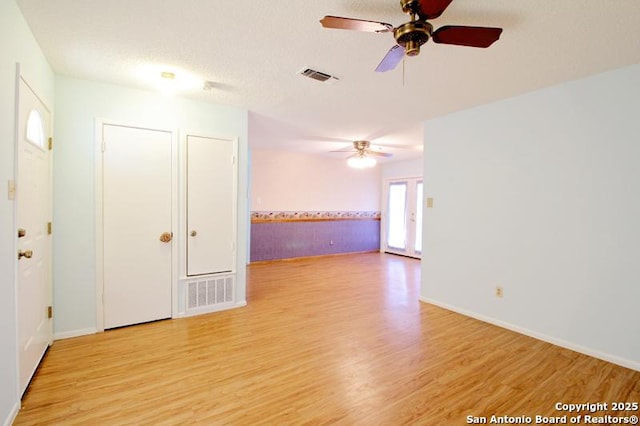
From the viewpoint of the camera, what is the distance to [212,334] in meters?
2.90

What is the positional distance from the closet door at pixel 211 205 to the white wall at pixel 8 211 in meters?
1.58

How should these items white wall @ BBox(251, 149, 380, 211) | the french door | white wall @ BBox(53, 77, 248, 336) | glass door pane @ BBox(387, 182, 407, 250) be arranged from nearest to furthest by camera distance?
white wall @ BBox(53, 77, 248, 336), white wall @ BBox(251, 149, 380, 211), the french door, glass door pane @ BBox(387, 182, 407, 250)

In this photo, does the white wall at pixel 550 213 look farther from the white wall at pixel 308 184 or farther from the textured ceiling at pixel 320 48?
the white wall at pixel 308 184

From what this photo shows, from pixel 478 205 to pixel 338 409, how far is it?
2.64 meters

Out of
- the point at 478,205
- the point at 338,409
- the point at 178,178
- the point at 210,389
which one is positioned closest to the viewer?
the point at 338,409

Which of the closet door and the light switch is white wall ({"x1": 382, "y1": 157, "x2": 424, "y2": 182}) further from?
the light switch

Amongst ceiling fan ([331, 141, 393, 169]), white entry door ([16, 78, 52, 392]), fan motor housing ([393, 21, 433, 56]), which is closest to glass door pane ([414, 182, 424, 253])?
ceiling fan ([331, 141, 393, 169])

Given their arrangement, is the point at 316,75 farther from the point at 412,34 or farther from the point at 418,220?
the point at 418,220

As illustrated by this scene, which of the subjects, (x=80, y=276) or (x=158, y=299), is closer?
(x=80, y=276)

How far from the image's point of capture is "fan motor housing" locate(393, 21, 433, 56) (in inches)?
64.4

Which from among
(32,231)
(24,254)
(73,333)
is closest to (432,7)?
(24,254)

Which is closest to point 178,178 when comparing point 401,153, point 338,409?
point 338,409

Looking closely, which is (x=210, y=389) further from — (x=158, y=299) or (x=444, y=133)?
(x=444, y=133)

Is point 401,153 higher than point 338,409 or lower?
higher
